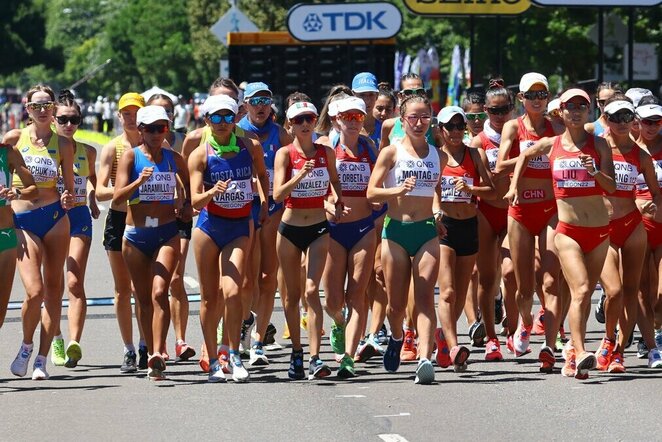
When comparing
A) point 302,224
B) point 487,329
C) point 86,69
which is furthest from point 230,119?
point 86,69

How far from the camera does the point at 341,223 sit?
40.3 ft

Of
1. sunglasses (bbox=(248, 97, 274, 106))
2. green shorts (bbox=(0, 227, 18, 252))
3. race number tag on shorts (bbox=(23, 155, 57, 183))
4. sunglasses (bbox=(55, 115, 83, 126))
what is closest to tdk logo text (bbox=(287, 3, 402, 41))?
sunglasses (bbox=(248, 97, 274, 106))

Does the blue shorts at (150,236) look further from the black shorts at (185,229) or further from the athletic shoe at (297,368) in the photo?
the athletic shoe at (297,368)

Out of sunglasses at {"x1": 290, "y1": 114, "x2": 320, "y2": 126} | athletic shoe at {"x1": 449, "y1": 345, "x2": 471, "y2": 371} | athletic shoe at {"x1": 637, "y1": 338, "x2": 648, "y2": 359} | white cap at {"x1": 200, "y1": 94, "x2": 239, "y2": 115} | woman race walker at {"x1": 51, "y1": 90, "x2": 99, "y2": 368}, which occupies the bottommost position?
athletic shoe at {"x1": 637, "y1": 338, "x2": 648, "y2": 359}

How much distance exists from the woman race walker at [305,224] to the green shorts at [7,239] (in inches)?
73.7

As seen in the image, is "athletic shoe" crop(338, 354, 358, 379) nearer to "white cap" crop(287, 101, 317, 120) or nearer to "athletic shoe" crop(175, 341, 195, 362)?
"athletic shoe" crop(175, 341, 195, 362)

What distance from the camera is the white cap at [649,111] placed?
12.2 meters

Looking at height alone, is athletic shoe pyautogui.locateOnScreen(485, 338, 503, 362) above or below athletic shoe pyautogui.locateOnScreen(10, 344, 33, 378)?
below

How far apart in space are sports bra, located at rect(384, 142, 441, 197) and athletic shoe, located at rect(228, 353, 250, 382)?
1.64m

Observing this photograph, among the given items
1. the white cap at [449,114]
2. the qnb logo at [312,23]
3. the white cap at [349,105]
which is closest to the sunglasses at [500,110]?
the white cap at [449,114]

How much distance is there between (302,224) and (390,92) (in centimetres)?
292

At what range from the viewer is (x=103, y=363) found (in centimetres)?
1302

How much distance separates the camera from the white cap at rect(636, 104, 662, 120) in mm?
12242

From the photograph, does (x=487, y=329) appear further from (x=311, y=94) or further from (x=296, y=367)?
(x=311, y=94)
